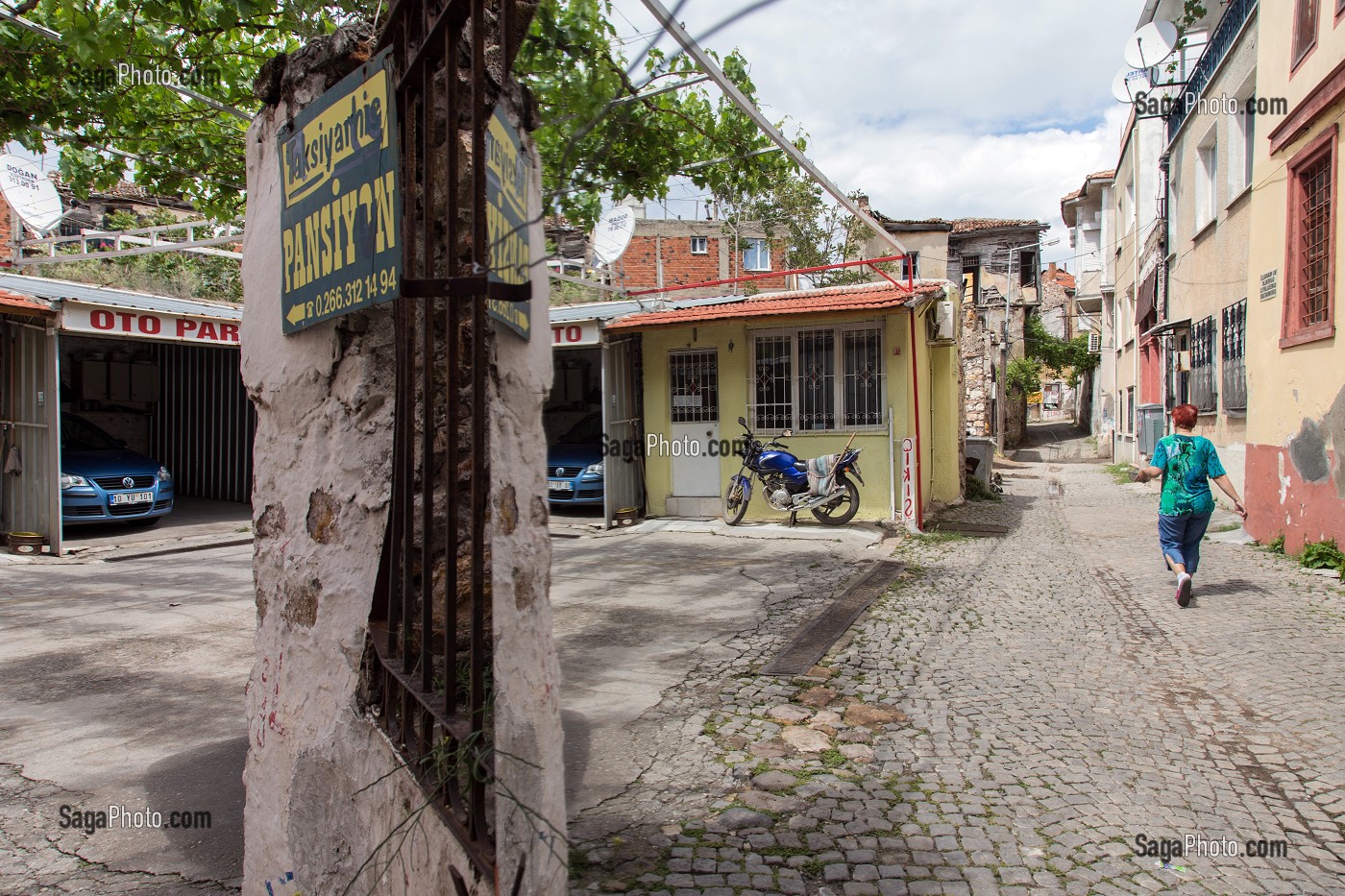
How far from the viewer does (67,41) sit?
4672 mm

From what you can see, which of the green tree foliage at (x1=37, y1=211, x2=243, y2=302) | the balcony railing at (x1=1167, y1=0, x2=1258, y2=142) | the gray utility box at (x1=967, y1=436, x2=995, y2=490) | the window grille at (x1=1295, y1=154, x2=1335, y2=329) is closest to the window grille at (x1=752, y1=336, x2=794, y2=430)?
the gray utility box at (x1=967, y1=436, x2=995, y2=490)

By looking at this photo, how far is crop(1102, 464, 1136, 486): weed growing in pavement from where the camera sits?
17825 millimetres

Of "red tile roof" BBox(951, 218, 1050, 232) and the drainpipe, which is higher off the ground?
"red tile roof" BBox(951, 218, 1050, 232)

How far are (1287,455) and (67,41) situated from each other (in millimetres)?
10030

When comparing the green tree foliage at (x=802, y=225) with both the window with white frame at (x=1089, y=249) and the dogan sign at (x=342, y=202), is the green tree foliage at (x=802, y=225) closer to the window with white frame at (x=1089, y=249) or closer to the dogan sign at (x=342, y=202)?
the window with white frame at (x=1089, y=249)

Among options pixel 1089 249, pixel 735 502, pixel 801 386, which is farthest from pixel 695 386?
pixel 1089 249

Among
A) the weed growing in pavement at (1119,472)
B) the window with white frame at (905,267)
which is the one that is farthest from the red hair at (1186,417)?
the weed growing in pavement at (1119,472)

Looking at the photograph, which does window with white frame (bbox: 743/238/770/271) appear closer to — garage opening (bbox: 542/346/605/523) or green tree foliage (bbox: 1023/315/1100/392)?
green tree foliage (bbox: 1023/315/1100/392)

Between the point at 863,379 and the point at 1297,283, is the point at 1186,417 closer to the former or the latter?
the point at 1297,283

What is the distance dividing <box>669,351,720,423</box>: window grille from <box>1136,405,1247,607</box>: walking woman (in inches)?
248

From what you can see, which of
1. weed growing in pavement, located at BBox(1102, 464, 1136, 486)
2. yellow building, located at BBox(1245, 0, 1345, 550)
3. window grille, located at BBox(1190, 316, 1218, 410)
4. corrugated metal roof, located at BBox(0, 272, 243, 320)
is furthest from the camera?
weed growing in pavement, located at BBox(1102, 464, 1136, 486)

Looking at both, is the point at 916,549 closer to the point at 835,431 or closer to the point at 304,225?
the point at 835,431

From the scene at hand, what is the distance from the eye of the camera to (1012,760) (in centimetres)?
377

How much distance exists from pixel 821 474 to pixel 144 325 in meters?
8.28
